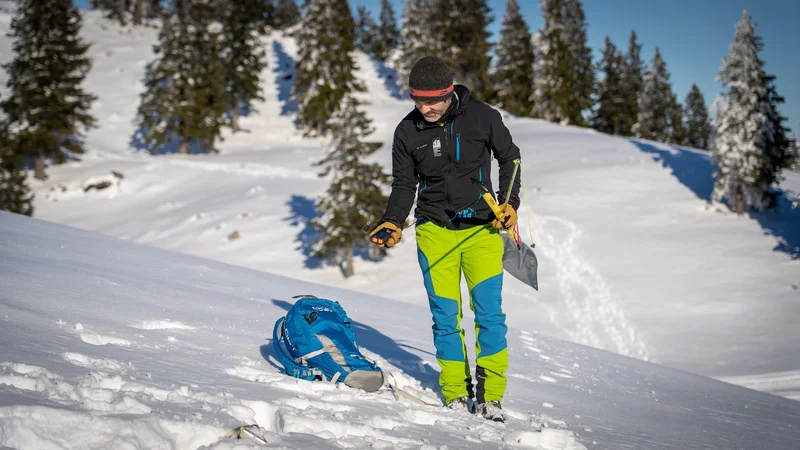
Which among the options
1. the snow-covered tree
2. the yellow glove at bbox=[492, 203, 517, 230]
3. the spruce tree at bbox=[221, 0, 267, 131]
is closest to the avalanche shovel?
the yellow glove at bbox=[492, 203, 517, 230]

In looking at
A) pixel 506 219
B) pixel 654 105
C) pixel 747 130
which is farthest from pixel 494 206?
pixel 654 105

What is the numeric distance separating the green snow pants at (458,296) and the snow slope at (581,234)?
26.8 feet

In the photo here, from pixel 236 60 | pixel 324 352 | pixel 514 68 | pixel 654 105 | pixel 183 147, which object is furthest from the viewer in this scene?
pixel 654 105

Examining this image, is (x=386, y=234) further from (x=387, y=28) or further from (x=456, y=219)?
(x=387, y=28)

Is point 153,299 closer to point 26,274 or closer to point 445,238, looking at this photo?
point 26,274

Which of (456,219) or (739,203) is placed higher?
(739,203)

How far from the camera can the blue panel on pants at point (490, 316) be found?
3.83 meters

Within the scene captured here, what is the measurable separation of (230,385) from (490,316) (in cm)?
177

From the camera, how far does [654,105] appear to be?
173 ft

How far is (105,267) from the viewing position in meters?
6.41

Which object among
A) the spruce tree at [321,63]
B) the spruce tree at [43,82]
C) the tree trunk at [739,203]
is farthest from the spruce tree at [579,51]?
the spruce tree at [43,82]

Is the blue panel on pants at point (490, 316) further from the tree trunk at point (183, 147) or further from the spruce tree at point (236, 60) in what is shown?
the spruce tree at point (236, 60)

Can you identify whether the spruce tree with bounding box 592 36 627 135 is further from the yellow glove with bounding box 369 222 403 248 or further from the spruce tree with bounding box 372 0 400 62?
the yellow glove with bounding box 369 222 403 248

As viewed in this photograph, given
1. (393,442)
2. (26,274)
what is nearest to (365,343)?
(393,442)
